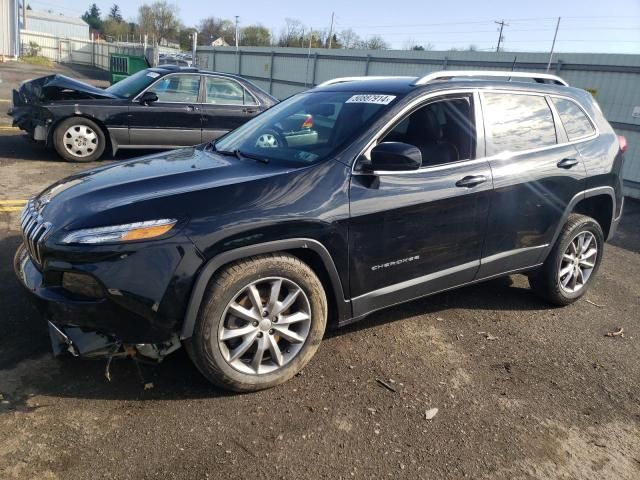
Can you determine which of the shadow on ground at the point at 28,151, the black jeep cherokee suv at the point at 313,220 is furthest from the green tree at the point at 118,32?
the black jeep cherokee suv at the point at 313,220

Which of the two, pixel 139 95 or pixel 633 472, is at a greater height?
pixel 139 95

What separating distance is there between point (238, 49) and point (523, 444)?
23.7 metres

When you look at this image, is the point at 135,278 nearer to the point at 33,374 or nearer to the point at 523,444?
the point at 33,374

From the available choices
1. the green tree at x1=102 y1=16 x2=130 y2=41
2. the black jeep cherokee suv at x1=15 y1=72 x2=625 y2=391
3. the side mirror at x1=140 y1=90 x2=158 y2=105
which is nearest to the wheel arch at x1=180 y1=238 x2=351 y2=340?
the black jeep cherokee suv at x1=15 y1=72 x2=625 y2=391

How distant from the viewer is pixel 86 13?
120m

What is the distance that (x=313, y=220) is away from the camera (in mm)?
2889

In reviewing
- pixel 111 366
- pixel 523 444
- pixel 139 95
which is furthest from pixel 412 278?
pixel 139 95

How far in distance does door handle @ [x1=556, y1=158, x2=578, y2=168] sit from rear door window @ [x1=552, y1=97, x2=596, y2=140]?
211 millimetres

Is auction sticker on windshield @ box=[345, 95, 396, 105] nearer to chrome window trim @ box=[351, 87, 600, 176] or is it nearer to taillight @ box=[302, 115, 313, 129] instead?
chrome window trim @ box=[351, 87, 600, 176]

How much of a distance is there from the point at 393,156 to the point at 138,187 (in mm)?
1470

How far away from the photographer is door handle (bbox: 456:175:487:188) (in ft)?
11.4

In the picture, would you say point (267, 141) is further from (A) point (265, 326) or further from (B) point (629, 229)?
(B) point (629, 229)

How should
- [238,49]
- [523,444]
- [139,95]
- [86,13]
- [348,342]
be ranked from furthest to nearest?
[86,13], [238,49], [139,95], [348,342], [523,444]

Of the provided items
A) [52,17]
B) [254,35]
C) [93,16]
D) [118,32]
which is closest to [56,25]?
[52,17]
